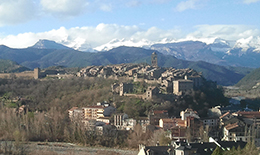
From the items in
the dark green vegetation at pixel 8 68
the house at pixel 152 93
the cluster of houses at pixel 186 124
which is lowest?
the cluster of houses at pixel 186 124

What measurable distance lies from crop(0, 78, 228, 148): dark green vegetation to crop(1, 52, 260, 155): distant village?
0.87 metres

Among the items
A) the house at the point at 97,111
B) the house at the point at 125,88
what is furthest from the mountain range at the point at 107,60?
the house at the point at 97,111

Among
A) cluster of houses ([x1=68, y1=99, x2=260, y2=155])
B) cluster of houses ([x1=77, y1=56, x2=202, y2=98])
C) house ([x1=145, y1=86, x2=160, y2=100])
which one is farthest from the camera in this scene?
cluster of houses ([x1=77, y1=56, x2=202, y2=98])

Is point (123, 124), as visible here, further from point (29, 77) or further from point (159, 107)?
point (29, 77)

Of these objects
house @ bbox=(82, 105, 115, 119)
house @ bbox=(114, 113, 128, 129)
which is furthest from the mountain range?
house @ bbox=(114, 113, 128, 129)

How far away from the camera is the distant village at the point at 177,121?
26125 mm

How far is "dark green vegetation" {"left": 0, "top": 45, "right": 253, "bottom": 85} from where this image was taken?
133625 millimetres

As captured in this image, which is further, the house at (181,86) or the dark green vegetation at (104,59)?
the dark green vegetation at (104,59)

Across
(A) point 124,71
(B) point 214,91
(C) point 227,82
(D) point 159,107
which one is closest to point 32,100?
(A) point 124,71

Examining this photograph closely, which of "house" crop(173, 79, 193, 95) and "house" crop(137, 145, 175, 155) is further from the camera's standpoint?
"house" crop(173, 79, 193, 95)

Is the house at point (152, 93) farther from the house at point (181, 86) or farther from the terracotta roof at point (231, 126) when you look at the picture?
the terracotta roof at point (231, 126)

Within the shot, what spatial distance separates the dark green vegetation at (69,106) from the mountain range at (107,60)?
74.2 meters

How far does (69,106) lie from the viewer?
156ft

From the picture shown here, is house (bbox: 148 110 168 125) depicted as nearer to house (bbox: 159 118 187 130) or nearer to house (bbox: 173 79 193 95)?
house (bbox: 159 118 187 130)
